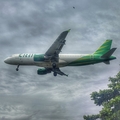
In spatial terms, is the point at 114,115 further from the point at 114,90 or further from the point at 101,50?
the point at 101,50

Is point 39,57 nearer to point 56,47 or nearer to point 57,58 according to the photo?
point 57,58

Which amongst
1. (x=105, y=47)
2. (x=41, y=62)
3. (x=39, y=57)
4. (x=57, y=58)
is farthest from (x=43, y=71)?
(x=105, y=47)

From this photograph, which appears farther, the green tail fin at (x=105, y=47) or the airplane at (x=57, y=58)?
the green tail fin at (x=105, y=47)

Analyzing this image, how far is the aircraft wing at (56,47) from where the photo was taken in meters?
62.6

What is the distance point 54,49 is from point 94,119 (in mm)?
27216

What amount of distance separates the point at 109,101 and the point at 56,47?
23915 millimetres

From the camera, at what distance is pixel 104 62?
67.7 m

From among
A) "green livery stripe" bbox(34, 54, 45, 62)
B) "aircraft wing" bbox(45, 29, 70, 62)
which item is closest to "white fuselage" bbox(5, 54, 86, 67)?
"green livery stripe" bbox(34, 54, 45, 62)

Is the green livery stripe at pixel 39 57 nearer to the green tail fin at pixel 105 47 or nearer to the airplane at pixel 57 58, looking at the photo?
the airplane at pixel 57 58

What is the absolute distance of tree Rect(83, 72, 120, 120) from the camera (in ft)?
249

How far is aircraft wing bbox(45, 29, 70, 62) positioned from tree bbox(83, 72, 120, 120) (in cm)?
2082

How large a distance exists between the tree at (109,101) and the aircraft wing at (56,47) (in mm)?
20821

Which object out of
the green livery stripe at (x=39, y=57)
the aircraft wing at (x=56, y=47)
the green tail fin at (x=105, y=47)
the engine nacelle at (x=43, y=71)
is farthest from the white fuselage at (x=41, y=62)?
the green tail fin at (x=105, y=47)

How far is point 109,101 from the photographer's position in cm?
7881
